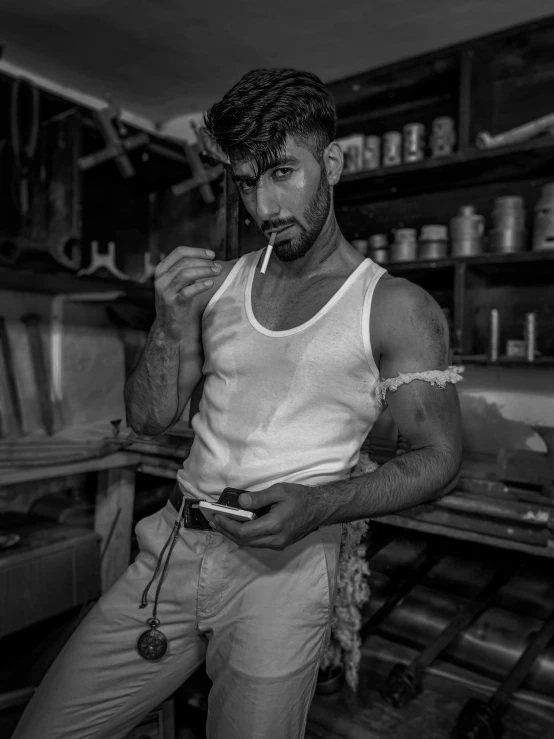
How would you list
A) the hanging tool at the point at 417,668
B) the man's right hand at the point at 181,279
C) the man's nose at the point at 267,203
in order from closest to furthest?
the man's right hand at the point at 181,279 → the man's nose at the point at 267,203 → the hanging tool at the point at 417,668

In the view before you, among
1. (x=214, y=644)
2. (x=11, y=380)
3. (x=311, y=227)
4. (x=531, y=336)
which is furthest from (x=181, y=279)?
(x=11, y=380)

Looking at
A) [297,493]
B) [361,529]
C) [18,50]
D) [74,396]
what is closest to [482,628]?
[361,529]

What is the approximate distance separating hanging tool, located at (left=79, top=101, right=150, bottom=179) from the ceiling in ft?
0.84

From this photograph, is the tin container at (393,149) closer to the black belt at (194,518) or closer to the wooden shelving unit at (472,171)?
the wooden shelving unit at (472,171)

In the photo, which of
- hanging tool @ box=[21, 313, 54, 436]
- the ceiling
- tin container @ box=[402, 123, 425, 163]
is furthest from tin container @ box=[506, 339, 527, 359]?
hanging tool @ box=[21, 313, 54, 436]

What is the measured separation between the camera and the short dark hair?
1.28 meters

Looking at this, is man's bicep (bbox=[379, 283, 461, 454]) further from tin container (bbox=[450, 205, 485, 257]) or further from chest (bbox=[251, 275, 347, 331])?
tin container (bbox=[450, 205, 485, 257])

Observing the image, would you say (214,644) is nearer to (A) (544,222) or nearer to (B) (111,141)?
(A) (544,222)

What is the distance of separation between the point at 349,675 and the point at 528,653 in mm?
579

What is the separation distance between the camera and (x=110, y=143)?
3029 mm

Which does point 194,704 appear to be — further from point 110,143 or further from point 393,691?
point 110,143

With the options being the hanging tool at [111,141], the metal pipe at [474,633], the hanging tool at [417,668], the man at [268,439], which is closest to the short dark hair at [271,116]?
the man at [268,439]

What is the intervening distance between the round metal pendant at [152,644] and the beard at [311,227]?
34.1 inches

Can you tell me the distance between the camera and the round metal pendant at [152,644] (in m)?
1.27
